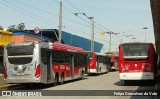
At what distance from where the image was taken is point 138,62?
931 inches

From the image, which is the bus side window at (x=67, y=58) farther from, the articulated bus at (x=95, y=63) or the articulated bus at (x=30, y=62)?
the articulated bus at (x=95, y=63)

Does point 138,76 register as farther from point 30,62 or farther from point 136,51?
point 30,62

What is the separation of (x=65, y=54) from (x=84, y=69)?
6.94 m

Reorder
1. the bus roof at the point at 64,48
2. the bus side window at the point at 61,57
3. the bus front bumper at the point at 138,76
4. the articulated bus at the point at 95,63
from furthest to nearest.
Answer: the articulated bus at the point at 95,63 < the bus side window at the point at 61,57 < the bus roof at the point at 64,48 < the bus front bumper at the point at 138,76

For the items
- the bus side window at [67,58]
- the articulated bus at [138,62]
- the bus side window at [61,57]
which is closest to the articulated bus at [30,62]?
the bus side window at [61,57]

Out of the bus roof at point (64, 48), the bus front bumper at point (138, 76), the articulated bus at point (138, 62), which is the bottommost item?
the bus front bumper at point (138, 76)

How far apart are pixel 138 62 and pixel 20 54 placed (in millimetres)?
7389

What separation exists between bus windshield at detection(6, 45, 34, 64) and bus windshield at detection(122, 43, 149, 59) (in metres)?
6.21

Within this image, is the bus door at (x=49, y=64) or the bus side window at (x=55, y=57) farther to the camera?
the bus side window at (x=55, y=57)

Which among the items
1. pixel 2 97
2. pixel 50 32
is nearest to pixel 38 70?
pixel 2 97

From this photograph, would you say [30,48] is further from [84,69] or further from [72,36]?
[72,36]

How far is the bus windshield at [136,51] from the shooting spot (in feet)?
77.7

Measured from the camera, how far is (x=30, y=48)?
2127 cm

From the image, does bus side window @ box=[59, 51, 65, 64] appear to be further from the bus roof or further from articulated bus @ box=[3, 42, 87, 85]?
articulated bus @ box=[3, 42, 87, 85]
